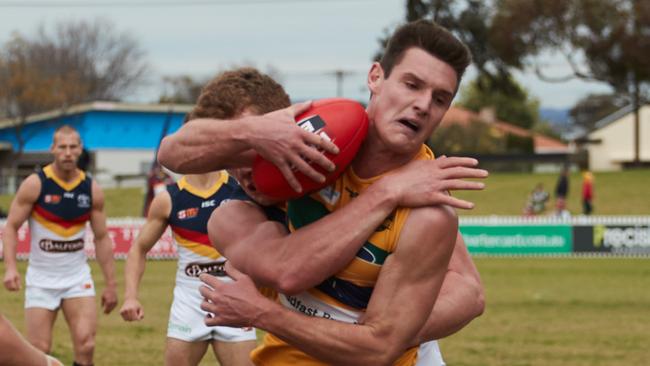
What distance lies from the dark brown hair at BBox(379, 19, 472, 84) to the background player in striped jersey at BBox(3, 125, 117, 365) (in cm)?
673

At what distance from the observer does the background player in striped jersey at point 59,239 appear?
10719 millimetres

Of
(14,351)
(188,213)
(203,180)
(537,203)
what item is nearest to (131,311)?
(188,213)

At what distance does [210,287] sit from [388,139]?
994 mm

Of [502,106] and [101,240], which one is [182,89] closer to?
[502,106]

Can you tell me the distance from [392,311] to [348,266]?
0.81 ft

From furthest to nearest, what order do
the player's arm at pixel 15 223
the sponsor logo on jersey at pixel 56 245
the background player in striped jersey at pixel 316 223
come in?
1. the sponsor logo on jersey at pixel 56 245
2. the player's arm at pixel 15 223
3. the background player in striped jersey at pixel 316 223

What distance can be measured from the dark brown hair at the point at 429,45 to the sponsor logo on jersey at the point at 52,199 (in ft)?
23.9

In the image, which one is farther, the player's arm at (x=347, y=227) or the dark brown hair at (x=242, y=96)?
the dark brown hair at (x=242, y=96)

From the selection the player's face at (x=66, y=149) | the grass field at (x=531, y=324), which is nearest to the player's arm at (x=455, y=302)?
the player's face at (x=66, y=149)

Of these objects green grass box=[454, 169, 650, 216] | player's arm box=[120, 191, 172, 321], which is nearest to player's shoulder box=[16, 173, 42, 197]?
player's arm box=[120, 191, 172, 321]

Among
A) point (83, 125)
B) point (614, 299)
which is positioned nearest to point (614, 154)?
point (83, 125)

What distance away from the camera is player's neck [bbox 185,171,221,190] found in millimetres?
8461

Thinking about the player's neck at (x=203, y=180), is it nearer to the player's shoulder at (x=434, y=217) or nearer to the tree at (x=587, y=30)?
the player's shoulder at (x=434, y=217)

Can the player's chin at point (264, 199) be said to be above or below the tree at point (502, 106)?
above
